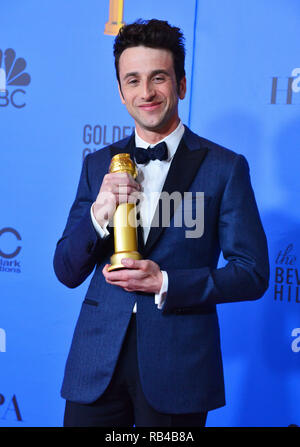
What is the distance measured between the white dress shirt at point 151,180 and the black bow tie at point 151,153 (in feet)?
0.08

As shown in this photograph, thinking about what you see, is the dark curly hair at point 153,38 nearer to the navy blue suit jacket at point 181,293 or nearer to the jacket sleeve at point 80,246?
the navy blue suit jacket at point 181,293

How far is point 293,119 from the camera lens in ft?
7.00

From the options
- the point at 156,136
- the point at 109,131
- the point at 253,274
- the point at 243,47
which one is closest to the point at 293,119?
the point at 243,47

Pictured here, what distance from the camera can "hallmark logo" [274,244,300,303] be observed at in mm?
2156

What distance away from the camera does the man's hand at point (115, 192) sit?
1.14 metres

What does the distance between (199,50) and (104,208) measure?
4.19ft

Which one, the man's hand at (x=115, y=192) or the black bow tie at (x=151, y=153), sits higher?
the black bow tie at (x=151, y=153)

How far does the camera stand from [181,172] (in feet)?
4.12

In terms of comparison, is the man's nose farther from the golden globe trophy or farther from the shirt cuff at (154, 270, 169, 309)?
the shirt cuff at (154, 270, 169, 309)

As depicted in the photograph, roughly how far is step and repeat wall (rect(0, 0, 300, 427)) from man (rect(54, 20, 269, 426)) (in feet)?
3.02

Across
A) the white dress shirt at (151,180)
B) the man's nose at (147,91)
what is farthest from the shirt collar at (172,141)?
the man's nose at (147,91)

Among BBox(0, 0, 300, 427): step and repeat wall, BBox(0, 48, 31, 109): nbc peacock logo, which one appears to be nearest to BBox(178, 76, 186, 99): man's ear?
BBox(0, 0, 300, 427): step and repeat wall

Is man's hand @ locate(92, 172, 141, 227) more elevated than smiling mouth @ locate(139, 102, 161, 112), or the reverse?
smiling mouth @ locate(139, 102, 161, 112)

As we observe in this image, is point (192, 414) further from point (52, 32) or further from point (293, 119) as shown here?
point (52, 32)
